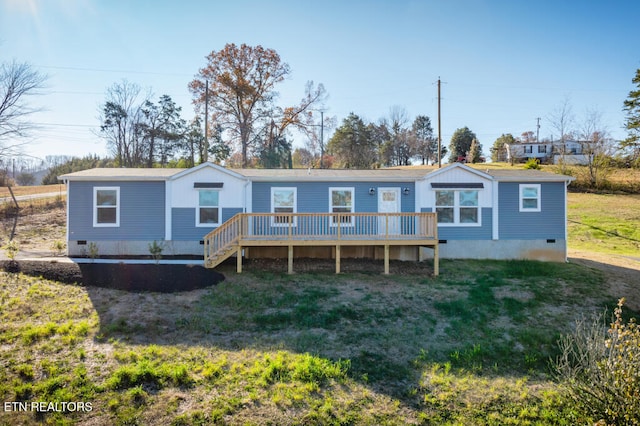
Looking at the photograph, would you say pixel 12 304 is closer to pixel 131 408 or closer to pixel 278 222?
pixel 131 408

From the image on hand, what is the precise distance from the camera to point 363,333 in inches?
319

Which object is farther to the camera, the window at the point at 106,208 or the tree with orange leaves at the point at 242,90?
the tree with orange leaves at the point at 242,90

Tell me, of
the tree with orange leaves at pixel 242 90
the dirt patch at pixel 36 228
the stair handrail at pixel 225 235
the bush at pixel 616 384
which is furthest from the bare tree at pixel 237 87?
the bush at pixel 616 384

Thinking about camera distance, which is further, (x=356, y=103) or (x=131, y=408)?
(x=356, y=103)

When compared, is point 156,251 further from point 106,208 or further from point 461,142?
point 461,142

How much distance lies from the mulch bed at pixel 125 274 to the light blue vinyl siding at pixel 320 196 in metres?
3.55

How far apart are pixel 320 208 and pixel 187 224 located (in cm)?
501

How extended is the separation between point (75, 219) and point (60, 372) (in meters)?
9.38

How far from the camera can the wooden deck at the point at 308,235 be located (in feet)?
38.8

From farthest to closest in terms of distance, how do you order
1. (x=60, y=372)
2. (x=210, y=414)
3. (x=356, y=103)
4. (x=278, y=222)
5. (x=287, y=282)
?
(x=356, y=103)
(x=278, y=222)
(x=287, y=282)
(x=60, y=372)
(x=210, y=414)

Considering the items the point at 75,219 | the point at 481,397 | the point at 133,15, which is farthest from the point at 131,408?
the point at 133,15

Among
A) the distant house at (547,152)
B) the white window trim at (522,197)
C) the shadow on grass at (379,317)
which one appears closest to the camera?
the shadow on grass at (379,317)

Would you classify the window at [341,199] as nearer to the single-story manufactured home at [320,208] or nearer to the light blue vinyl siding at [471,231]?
the single-story manufactured home at [320,208]

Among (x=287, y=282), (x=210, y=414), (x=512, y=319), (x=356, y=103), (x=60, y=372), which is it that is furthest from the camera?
(x=356, y=103)
